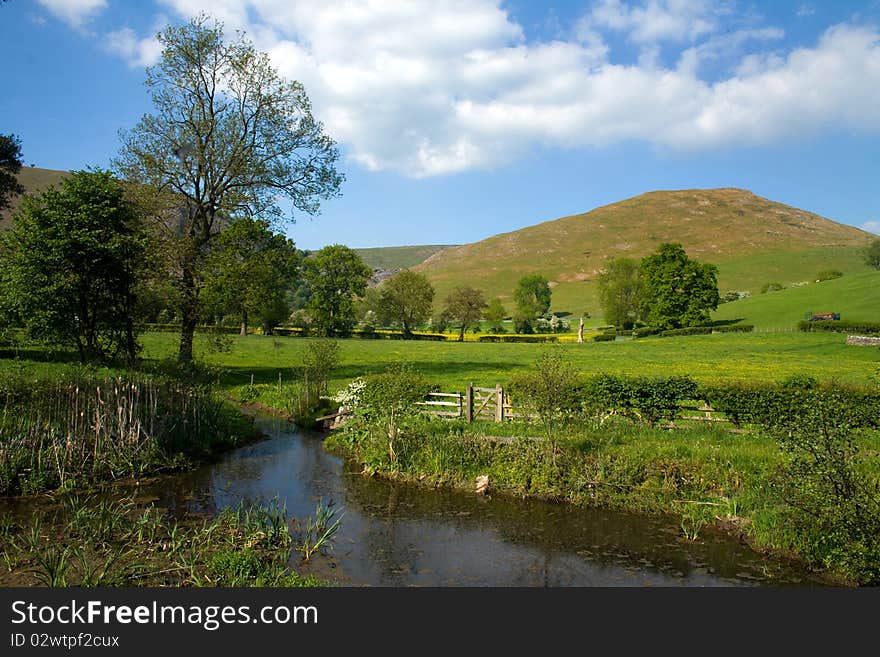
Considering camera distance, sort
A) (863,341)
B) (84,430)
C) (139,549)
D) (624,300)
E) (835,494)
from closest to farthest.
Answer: (835,494) < (139,549) < (84,430) < (863,341) < (624,300)

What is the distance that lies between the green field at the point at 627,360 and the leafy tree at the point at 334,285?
26479 millimetres

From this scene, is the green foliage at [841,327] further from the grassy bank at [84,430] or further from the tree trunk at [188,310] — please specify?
the grassy bank at [84,430]

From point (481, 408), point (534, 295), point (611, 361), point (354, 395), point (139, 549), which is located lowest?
point (139, 549)

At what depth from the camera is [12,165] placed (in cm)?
3042

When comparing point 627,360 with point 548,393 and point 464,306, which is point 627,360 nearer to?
point 548,393

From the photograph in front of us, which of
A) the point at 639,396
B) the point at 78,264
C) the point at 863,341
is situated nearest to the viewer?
the point at 639,396

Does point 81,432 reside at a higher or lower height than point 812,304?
lower

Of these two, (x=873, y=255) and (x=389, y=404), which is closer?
(x=389, y=404)

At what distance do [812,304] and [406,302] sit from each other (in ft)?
190

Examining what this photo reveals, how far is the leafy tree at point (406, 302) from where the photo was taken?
94.9m

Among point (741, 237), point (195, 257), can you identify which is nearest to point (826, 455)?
point (195, 257)

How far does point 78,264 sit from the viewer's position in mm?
21594

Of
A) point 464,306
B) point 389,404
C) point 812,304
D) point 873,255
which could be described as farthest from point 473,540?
point 873,255

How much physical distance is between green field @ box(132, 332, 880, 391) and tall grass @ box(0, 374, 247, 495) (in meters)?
9.61
